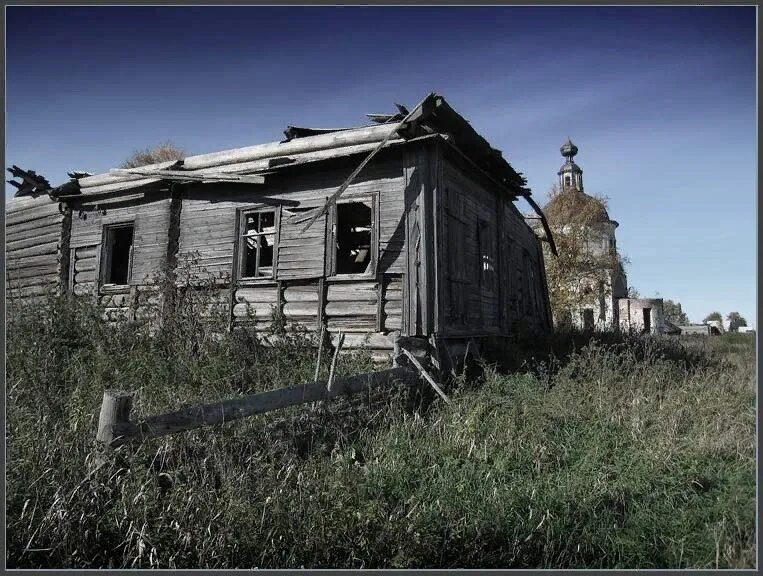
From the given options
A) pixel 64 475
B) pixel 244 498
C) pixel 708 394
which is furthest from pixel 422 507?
pixel 708 394

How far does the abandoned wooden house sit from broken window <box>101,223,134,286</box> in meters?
0.05

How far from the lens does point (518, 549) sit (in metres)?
3.09

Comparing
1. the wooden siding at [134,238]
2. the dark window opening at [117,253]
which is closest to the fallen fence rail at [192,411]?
the wooden siding at [134,238]

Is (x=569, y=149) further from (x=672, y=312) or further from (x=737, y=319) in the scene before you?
(x=737, y=319)

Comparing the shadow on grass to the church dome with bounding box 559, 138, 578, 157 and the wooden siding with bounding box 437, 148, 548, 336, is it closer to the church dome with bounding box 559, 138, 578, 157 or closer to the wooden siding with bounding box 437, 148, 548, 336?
the wooden siding with bounding box 437, 148, 548, 336

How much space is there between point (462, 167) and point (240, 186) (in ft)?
13.6

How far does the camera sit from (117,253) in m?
13.0

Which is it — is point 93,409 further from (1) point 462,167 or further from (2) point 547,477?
(1) point 462,167

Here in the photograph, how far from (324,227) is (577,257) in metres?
17.3

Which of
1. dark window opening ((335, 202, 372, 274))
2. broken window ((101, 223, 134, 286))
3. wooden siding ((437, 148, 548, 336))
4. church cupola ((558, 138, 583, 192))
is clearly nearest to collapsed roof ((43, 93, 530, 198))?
wooden siding ((437, 148, 548, 336))

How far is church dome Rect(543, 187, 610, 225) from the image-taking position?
23.2 metres

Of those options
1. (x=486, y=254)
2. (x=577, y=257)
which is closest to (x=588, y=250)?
(x=577, y=257)

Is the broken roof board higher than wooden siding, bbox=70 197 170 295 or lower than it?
higher

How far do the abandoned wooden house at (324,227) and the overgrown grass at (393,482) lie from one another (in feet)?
9.43
